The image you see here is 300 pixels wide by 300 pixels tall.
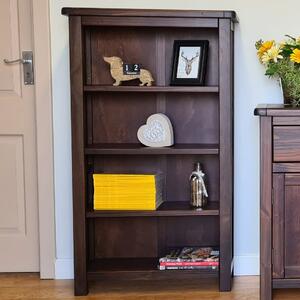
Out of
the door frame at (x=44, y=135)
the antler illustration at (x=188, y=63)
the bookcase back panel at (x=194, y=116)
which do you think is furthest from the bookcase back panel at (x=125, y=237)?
the antler illustration at (x=188, y=63)

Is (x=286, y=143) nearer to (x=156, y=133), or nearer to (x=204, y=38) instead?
(x=156, y=133)

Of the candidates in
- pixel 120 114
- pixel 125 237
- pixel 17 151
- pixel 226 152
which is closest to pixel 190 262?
pixel 125 237

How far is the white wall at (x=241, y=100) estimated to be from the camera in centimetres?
270

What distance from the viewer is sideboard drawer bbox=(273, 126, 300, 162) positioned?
7.38 ft

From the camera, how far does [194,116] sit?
2736 mm

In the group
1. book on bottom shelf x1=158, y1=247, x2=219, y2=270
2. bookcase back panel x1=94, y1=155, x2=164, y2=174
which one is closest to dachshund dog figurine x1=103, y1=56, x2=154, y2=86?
bookcase back panel x1=94, y1=155, x2=164, y2=174

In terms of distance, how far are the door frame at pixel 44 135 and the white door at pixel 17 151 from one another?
2.9 inches

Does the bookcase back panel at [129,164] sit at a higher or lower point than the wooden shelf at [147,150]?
lower

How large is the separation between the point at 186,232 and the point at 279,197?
654 millimetres

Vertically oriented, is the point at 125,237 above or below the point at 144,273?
above

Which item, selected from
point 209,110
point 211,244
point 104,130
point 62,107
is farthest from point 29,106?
point 211,244

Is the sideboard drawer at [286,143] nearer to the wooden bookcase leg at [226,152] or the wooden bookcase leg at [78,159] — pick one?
the wooden bookcase leg at [226,152]

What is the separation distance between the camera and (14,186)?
2824mm

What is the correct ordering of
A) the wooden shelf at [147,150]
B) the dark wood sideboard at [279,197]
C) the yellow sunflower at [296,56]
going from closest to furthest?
the dark wood sideboard at [279,197] → the yellow sunflower at [296,56] → the wooden shelf at [147,150]
